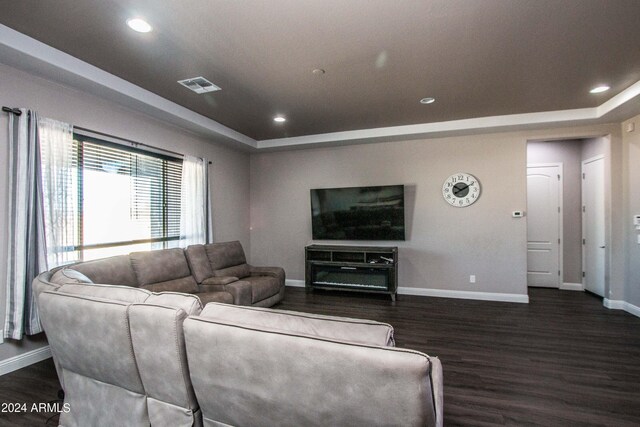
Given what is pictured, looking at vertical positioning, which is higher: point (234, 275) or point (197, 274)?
point (197, 274)

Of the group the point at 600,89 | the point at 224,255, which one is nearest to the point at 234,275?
the point at 224,255

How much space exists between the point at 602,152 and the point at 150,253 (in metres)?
6.53

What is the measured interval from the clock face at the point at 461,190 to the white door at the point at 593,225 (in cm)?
187

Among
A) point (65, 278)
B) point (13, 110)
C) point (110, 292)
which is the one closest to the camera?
point (110, 292)

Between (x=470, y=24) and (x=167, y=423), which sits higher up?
(x=470, y=24)

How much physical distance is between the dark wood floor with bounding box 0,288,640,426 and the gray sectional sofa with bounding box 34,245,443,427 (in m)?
0.93

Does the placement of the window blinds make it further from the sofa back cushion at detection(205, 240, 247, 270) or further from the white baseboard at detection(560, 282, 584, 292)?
the white baseboard at detection(560, 282, 584, 292)

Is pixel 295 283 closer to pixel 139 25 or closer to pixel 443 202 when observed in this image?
pixel 443 202

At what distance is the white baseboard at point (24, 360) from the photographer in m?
2.66

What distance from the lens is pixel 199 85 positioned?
3.41 meters

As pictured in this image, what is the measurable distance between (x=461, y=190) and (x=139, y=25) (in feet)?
15.3

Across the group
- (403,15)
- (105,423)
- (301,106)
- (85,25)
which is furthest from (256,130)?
(105,423)

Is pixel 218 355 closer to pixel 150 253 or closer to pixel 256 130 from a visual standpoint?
pixel 150 253

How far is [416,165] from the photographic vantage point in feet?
17.4
